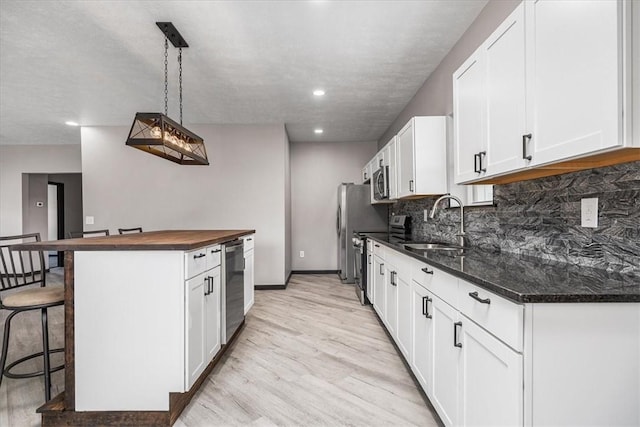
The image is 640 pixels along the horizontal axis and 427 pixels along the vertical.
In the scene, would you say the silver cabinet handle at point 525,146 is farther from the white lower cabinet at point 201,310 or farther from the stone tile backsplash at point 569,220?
the white lower cabinet at point 201,310

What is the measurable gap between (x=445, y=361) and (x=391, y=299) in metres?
1.25

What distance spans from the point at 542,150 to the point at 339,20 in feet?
6.04

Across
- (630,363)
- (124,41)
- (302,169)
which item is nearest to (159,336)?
(630,363)

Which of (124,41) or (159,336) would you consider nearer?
(159,336)

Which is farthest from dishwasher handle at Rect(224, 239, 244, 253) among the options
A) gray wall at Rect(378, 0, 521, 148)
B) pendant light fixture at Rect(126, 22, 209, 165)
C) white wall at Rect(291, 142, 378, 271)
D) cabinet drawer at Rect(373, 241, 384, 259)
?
white wall at Rect(291, 142, 378, 271)

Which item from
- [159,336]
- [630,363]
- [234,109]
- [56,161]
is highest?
[234,109]

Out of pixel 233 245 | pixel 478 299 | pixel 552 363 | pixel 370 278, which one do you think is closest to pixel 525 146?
pixel 478 299

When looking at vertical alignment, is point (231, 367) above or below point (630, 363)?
below

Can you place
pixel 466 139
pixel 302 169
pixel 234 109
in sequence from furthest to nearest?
pixel 302 169 < pixel 234 109 < pixel 466 139

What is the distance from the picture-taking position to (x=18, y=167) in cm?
643

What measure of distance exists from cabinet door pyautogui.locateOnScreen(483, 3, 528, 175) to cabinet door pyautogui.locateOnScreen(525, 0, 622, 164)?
2.8 inches

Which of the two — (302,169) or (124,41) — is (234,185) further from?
(124,41)

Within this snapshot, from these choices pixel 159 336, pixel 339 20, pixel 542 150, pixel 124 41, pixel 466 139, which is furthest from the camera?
pixel 124 41

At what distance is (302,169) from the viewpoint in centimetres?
645
